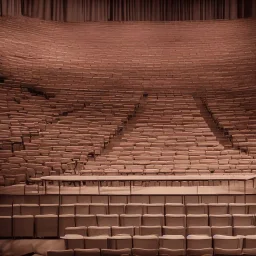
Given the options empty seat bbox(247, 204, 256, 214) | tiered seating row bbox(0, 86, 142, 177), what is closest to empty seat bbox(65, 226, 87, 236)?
empty seat bbox(247, 204, 256, 214)

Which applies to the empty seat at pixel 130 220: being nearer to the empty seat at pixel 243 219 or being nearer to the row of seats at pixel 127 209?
the row of seats at pixel 127 209

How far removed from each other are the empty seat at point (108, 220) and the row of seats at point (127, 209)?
222 millimetres

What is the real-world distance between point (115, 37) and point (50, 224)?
21.9 feet

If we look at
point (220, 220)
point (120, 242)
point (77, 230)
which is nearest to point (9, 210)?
point (77, 230)

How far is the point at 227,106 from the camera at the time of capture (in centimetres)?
639

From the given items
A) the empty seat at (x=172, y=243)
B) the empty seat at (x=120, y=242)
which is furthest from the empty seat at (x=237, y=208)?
the empty seat at (x=120, y=242)

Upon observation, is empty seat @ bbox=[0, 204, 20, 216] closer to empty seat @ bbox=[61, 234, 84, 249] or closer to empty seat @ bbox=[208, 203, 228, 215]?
empty seat @ bbox=[61, 234, 84, 249]

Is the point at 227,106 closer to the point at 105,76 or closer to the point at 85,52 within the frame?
the point at 105,76

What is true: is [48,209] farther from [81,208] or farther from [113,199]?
[113,199]

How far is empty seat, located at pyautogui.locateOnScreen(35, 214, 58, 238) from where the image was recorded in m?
3.02

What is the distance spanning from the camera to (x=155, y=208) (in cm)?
321

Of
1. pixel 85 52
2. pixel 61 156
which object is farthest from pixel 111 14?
pixel 61 156

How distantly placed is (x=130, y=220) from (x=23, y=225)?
0.93 metres

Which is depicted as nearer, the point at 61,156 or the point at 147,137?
the point at 61,156
